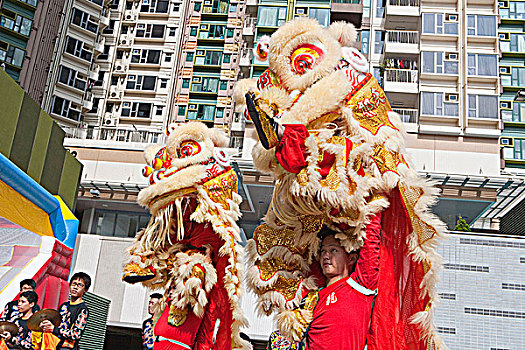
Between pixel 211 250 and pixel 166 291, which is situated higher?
pixel 211 250

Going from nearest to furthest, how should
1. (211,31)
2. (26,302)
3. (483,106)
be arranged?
(26,302), (483,106), (211,31)

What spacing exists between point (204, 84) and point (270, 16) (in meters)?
6.38

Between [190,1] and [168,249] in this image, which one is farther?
[190,1]

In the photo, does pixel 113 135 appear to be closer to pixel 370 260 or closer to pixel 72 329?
pixel 72 329

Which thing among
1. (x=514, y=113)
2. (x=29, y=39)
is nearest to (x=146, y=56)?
(x=29, y=39)

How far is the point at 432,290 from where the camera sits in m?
2.61

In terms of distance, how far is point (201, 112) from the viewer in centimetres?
2848

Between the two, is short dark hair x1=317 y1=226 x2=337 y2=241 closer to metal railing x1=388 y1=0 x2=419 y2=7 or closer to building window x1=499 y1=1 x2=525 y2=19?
metal railing x1=388 y1=0 x2=419 y2=7

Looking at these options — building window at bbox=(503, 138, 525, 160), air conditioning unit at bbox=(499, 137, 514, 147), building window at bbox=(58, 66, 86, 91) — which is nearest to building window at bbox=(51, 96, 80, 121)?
building window at bbox=(58, 66, 86, 91)

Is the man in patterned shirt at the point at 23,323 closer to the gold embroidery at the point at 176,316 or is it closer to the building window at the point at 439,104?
the gold embroidery at the point at 176,316

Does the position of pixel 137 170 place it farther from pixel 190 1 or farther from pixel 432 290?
pixel 432 290

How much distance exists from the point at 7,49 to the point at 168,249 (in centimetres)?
2269

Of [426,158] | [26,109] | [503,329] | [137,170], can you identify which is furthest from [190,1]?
[503,329]

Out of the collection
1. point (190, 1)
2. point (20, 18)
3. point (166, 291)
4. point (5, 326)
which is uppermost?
point (190, 1)
